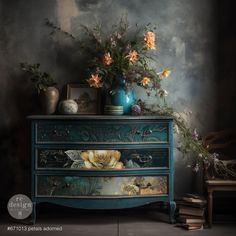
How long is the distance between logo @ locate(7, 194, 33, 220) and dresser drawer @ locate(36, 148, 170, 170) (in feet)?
1.30

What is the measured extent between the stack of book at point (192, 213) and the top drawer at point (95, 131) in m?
0.61

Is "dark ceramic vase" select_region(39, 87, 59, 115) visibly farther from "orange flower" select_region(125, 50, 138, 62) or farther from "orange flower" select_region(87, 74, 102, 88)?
"orange flower" select_region(125, 50, 138, 62)

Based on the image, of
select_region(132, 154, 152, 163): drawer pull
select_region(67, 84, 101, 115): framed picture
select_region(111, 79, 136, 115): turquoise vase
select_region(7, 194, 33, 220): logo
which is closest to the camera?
select_region(132, 154, 152, 163): drawer pull

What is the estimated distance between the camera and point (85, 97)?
406 centimetres

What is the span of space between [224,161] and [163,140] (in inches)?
25.6

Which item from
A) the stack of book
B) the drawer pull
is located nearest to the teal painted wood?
the drawer pull

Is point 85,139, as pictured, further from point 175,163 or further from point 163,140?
point 175,163

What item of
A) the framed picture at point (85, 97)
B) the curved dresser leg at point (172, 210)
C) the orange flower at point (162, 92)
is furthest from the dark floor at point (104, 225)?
the orange flower at point (162, 92)

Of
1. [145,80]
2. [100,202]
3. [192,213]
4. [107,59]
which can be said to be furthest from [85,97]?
[192,213]

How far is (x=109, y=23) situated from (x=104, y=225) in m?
1.96

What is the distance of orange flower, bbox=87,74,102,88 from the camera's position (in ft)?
12.3

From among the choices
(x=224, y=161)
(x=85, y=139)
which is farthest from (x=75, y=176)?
(x=224, y=161)

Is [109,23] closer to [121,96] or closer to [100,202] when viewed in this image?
[121,96]

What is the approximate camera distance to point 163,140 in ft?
12.0
